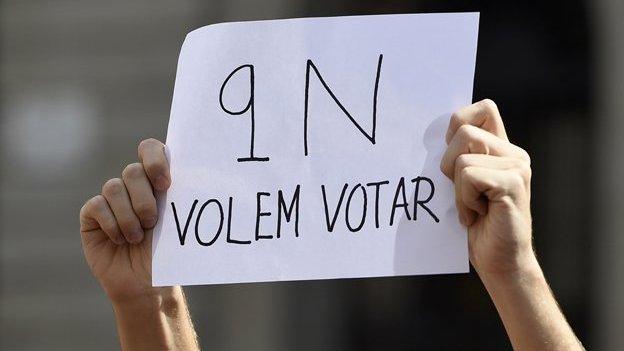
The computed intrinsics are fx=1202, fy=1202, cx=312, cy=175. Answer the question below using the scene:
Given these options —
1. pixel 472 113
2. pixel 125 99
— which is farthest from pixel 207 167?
pixel 125 99

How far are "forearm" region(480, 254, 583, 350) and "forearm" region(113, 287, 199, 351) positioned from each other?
62 cm

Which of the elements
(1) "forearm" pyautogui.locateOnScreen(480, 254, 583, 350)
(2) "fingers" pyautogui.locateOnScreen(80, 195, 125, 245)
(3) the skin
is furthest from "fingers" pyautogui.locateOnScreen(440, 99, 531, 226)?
(2) "fingers" pyautogui.locateOnScreen(80, 195, 125, 245)

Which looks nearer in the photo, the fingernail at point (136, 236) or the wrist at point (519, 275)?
the wrist at point (519, 275)

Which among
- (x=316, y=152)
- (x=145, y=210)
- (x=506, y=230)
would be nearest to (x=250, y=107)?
(x=316, y=152)

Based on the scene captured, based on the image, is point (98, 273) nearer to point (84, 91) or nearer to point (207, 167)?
point (207, 167)

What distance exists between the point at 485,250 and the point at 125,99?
4630 millimetres

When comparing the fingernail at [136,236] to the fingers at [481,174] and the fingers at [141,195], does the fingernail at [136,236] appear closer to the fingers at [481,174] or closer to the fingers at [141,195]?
the fingers at [141,195]

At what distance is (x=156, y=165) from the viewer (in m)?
1.96

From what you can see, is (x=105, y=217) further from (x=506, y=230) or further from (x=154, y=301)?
(x=506, y=230)

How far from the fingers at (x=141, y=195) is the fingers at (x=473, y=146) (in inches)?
18.8

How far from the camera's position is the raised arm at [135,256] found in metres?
1.96

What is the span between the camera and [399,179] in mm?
1874

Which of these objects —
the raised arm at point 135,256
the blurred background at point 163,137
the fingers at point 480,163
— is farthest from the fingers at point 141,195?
the blurred background at point 163,137

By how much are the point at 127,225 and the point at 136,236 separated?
0.02 meters
